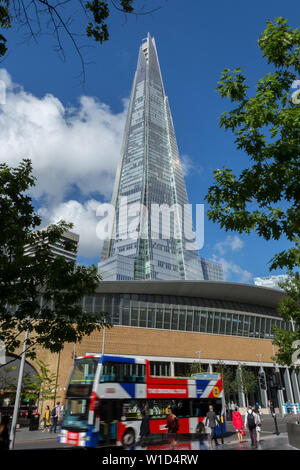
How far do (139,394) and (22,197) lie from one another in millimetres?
10909

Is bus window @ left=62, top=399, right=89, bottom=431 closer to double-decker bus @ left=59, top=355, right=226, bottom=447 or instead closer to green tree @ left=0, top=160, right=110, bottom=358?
double-decker bus @ left=59, top=355, right=226, bottom=447

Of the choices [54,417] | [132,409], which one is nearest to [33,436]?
[54,417]

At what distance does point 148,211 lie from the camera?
542 ft

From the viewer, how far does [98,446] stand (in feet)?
46.3

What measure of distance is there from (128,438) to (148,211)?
15114cm

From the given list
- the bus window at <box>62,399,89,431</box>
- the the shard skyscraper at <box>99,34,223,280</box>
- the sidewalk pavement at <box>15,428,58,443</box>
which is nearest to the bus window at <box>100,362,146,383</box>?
the bus window at <box>62,399,89,431</box>

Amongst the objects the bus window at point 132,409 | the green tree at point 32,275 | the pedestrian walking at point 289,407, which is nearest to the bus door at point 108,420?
the bus window at point 132,409

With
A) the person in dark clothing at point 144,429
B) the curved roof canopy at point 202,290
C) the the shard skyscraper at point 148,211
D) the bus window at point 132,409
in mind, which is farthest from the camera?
the the shard skyscraper at point 148,211

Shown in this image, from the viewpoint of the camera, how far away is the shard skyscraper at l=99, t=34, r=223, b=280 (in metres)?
155

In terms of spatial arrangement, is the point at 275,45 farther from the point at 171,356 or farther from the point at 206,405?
the point at 171,356

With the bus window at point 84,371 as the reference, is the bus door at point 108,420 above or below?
below

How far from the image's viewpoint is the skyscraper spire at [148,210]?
6107 inches

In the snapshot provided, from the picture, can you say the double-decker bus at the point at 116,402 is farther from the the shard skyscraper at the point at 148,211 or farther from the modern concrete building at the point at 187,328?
the the shard skyscraper at the point at 148,211

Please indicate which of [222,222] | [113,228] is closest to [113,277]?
[113,228]
